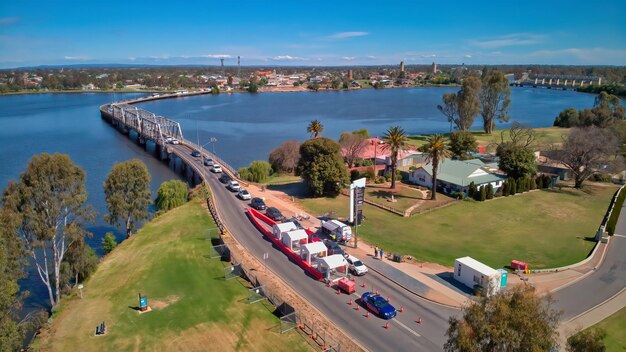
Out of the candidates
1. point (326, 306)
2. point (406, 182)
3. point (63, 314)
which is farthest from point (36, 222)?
point (406, 182)

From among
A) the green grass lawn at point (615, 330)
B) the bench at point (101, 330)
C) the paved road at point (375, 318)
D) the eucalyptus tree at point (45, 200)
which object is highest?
the eucalyptus tree at point (45, 200)

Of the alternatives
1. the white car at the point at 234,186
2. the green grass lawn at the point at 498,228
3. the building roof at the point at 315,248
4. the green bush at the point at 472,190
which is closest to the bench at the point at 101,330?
the building roof at the point at 315,248

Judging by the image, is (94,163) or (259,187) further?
(94,163)

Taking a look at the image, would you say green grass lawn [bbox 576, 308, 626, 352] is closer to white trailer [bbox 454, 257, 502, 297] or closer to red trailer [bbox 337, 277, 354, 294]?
white trailer [bbox 454, 257, 502, 297]

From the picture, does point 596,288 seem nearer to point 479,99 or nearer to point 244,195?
point 244,195

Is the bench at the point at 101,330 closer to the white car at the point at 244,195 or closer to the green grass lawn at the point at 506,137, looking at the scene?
the white car at the point at 244,195

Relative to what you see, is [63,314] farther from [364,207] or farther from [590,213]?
[590,213]

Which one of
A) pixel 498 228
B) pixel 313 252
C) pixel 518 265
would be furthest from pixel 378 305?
pixel 498 228
